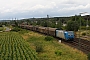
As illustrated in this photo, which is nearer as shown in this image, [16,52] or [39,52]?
[16,52]

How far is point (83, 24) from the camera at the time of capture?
93188 mm

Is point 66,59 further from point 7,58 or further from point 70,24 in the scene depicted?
point 70,24

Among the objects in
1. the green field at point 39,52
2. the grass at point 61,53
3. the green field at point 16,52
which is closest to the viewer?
the green field at point 16,52

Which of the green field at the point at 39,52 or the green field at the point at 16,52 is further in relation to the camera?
the green field at the point at 39,52

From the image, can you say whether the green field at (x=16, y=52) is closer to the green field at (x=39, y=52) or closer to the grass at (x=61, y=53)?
the green field at (x=39, y=52)

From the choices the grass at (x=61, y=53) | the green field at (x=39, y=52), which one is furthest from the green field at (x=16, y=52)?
the grass at (x=61, y=53)

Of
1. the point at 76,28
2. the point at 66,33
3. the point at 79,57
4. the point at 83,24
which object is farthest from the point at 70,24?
the point at 79,57

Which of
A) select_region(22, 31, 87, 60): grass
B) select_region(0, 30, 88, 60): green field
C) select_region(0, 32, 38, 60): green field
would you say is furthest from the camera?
select_region(22, 31, 87, 60): grass

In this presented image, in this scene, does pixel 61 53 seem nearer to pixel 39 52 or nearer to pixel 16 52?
pixel 39 52

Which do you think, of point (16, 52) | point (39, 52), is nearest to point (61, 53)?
point (39, 52)

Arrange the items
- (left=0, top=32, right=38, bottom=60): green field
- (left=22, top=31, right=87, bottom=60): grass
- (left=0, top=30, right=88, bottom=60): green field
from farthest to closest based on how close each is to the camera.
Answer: (left=22, top=31, right=87, bottom=60): grass, (left=0, top=30, right=88, bottom=60): green field, (left=0, top=32, right=38, bottom=60): green field

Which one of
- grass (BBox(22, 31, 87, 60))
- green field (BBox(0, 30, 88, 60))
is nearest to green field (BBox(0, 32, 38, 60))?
green field (BBox(0, 30, 88, 60))

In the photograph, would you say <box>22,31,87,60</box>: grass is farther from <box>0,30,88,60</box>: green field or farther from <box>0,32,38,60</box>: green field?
<box>0,32,38,60</box>: green field

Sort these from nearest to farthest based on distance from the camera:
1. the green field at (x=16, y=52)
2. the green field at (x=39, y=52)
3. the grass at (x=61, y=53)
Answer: the green field at (x=16, y=52)
the green field at (x=39, y=52)
the grass at (x=61, y=53)
